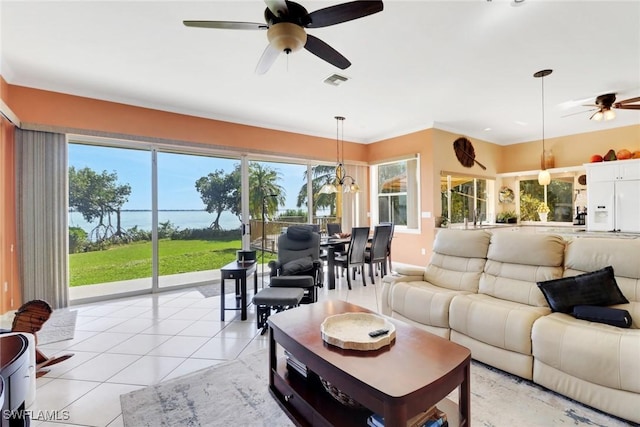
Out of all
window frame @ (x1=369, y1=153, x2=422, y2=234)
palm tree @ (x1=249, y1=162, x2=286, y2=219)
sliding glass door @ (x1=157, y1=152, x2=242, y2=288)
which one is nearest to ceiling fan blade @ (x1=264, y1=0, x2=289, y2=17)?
sliding glass door @ (x1=157, y1=152, x2=242, y2=288)

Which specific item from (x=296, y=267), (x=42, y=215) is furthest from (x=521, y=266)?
(x=42, y=215)

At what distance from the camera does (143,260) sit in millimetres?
4633

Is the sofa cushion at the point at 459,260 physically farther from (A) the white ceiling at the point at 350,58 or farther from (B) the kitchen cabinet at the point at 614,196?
(B) the kitchen cabinet at the point at 614,196

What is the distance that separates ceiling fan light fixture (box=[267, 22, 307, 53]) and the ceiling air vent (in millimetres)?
1835

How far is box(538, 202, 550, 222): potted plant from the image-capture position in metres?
6.84

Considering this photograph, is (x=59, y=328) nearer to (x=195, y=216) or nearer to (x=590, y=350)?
(x=195, y=216)

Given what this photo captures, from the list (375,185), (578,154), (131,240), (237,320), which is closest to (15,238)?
(131,240)

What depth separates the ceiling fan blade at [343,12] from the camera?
5.92 ft

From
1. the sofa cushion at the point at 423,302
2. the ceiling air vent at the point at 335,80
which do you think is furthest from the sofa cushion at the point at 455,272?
the ceiling air vent at the point at 335,80

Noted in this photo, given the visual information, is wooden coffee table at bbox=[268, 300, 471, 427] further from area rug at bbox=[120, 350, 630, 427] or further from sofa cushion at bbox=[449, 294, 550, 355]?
sofa cushion at bbox=[449, 294, 550, 355]

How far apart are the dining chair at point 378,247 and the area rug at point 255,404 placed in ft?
9.27

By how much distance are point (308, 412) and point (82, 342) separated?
8.69 feet

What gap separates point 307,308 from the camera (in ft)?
7.61

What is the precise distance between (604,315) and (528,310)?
416 mm
